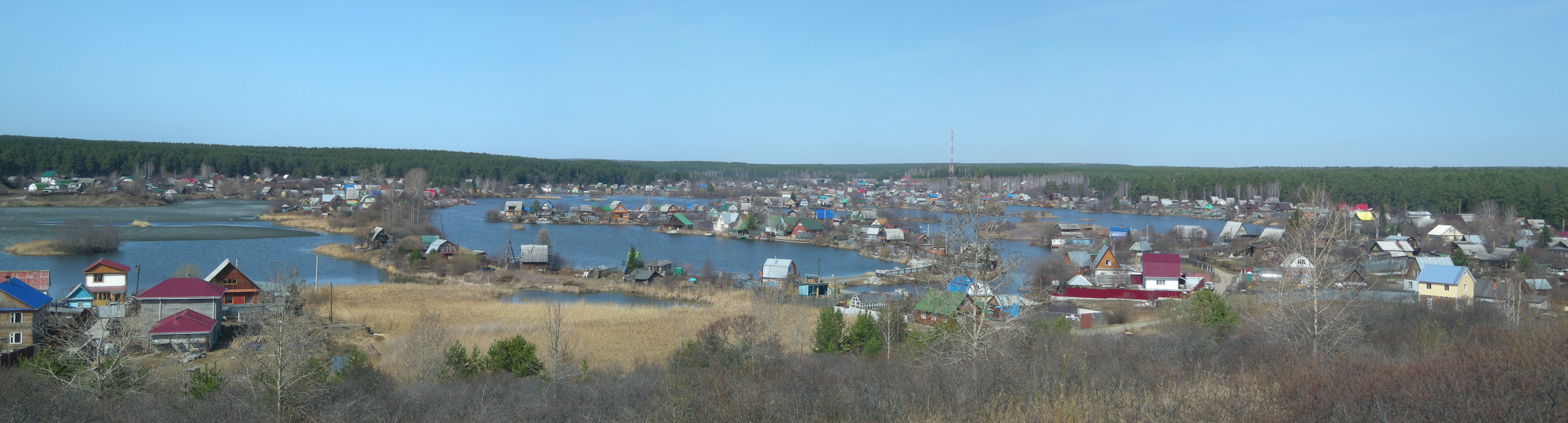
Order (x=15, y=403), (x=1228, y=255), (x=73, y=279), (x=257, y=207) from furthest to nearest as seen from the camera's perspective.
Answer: (x=257, y=207), (x=1228, y=255), (x=73, y=279), (x=15, y=403)

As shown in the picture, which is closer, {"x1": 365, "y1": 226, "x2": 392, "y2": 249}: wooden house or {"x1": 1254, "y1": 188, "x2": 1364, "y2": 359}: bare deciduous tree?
{"x1": 1254, "y1": 188, "x2": 1364, "y2": 359}: bare deciduous tree

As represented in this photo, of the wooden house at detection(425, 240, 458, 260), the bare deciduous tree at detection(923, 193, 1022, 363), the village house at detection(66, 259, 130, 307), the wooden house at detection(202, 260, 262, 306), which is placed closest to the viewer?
the bare deciduous tree at detection(923, 193, 1022, 363)

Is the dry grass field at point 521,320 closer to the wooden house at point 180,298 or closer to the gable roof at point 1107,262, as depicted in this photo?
the wooden house at point 180,298

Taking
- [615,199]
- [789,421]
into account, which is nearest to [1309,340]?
[789,421]

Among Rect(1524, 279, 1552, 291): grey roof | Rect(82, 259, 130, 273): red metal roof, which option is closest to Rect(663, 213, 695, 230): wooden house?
Rect(82, 259, 130, 273): red metal roof

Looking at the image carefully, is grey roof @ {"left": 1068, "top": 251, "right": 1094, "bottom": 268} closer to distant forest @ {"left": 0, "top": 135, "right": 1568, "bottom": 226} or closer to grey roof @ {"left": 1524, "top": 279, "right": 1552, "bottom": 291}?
distant forest @ {"left": 0, "top": 135, "right": 1568, "bottom": 226}

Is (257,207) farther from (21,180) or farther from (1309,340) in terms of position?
(1309,340)
